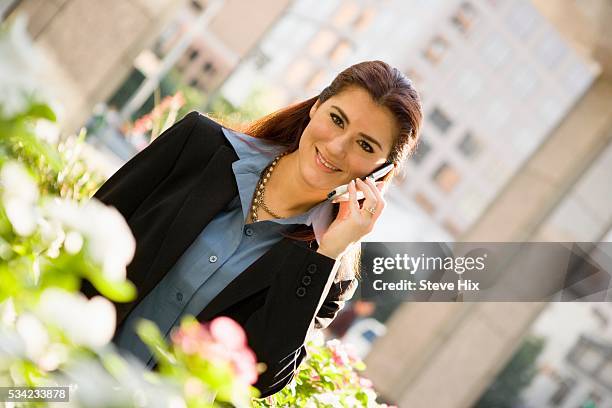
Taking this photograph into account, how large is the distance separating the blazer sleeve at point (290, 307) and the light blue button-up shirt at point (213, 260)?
0.49ft

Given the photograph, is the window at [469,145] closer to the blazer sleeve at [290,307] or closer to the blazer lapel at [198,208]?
the blazer lapel at [198,208]

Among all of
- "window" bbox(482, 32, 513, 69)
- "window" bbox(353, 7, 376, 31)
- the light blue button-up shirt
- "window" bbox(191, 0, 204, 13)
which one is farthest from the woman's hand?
"window" bbox(482, 32, 513, 69)

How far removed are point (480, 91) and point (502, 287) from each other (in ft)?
190

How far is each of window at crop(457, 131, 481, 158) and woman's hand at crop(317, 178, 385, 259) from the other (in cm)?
5538

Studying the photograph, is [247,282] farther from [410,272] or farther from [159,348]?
[410,272]

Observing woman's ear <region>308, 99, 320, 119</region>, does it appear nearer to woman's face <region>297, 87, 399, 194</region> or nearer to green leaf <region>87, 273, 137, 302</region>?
woman's face <region>297, 87, 399, 194</region>

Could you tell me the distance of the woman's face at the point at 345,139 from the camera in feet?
4.75

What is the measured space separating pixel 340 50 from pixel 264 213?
56.9 metres

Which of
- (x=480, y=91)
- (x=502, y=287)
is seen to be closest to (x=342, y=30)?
(x=480, y=91)

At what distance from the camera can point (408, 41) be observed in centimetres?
5578

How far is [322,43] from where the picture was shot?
192 ft

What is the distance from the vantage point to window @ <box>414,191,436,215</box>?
56188 millimetres

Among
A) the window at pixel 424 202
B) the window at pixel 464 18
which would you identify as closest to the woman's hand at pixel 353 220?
the window at pixel 424 202

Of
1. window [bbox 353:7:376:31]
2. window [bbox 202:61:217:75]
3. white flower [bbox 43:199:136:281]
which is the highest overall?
window [bbox 353:7:376:31]
